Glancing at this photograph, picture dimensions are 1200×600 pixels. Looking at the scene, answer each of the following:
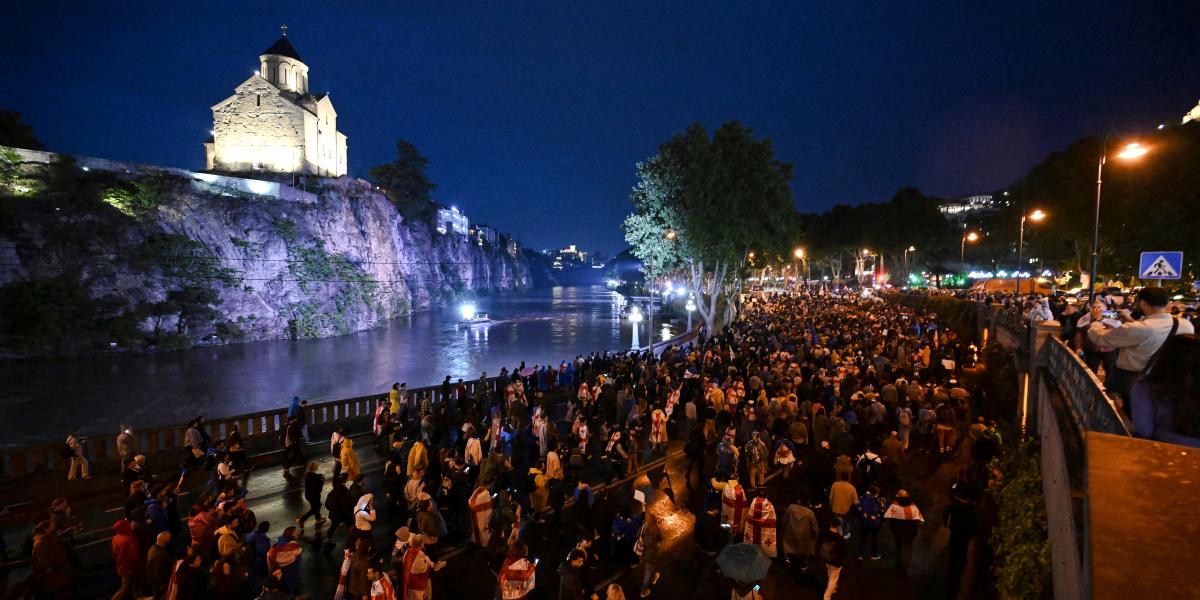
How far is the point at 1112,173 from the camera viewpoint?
88.5 feet

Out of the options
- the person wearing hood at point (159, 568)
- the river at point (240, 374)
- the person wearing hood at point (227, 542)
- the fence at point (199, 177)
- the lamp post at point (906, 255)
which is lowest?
the river at point (240, 374)

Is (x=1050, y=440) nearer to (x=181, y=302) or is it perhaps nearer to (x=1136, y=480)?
(x=1136, y=480)

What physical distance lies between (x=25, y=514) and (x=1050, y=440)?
17105 millimetres

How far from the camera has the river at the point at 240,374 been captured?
78.1ft

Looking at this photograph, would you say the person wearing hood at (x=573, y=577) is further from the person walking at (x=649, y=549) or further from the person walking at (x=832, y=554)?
the person walking at (x=832, y=554)

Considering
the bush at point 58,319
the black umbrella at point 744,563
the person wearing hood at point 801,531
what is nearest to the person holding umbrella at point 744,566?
the black umbrella at point 744,563

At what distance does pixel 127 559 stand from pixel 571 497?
20.6 feet

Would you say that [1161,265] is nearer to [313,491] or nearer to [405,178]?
[313,491]

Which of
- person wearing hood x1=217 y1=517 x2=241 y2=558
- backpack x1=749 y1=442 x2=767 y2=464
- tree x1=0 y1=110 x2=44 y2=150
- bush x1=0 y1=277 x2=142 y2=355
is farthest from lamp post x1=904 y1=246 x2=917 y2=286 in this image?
tree x1=0 y1=110 x2=44 y2=150

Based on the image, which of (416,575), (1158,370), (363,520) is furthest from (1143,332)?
(363,520)

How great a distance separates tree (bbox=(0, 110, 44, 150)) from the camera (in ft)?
152

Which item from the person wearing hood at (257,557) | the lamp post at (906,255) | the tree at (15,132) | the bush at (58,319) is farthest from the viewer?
the lamp post at (906,255)

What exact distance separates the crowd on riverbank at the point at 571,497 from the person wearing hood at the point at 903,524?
0.02 meters

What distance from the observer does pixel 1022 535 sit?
19.6ft
